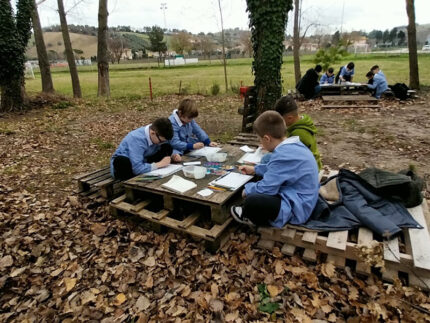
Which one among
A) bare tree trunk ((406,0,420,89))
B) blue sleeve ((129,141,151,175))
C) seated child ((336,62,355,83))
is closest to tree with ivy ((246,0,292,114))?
blue sleeve ((129,141,151,175))

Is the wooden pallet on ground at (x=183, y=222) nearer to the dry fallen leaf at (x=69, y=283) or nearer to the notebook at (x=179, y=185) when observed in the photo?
the notebook at (x=179, y=185)

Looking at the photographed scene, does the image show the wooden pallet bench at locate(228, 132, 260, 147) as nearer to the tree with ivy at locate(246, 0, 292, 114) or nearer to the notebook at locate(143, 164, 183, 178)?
the tree with ivy at locate(246, 0, 292, 114)

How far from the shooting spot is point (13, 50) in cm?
909

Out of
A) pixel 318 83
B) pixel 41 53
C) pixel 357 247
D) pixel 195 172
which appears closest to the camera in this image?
pixel 357 247

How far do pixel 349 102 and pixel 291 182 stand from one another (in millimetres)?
9515

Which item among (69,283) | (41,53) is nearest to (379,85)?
(69,283)

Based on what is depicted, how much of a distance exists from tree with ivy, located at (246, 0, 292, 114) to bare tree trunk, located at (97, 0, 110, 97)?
906 cm

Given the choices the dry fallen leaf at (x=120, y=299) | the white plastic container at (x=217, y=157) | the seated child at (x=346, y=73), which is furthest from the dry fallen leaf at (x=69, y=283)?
the seated child at (x=346, y=73)

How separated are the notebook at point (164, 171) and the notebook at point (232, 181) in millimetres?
673

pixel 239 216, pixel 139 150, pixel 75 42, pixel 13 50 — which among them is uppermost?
pixel 75 42

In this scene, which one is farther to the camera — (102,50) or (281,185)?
(102,50)

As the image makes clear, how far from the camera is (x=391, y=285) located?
234cm

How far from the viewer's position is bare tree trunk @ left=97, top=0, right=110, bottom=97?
1280cm

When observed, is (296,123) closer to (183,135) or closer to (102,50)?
(183,135)
